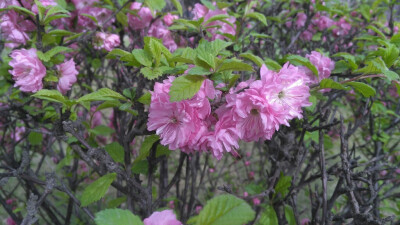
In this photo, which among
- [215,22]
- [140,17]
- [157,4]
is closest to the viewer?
[157,4]

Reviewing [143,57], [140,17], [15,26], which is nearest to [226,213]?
[143,57]

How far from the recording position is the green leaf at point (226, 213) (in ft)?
1.87

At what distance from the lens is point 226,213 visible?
1.91 ft

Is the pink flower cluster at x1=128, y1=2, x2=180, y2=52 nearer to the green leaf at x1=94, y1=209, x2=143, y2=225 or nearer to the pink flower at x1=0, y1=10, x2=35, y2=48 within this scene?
the pink flower at x1=0, y1=10, x2=35, y2=48

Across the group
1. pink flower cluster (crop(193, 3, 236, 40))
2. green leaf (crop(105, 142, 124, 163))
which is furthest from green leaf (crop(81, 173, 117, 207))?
pink flower cluster (crop(193, 3, 236, 40))

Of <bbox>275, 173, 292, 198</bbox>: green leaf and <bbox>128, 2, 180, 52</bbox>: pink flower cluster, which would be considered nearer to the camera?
<bbox>275, 173, 292, 198</bbox>: green leaf

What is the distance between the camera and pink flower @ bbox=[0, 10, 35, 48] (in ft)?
4.31

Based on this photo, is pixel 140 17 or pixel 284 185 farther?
pixel 140 17

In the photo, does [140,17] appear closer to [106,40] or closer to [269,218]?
[106,40]

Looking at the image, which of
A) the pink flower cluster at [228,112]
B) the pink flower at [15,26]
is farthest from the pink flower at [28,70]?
the pink flower cluster at [228,112]

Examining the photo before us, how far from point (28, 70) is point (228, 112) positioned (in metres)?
0.90

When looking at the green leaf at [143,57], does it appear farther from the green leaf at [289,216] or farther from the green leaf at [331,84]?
the green leaf at [289,216]

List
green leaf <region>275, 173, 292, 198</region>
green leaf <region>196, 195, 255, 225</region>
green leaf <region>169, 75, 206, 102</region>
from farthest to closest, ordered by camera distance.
→ green leaf <region>275, 173, 292, 198</region>
green leaf <region>169, 75, 206, 102</region>
green leaf <region>196, 195, 255, 225</region>

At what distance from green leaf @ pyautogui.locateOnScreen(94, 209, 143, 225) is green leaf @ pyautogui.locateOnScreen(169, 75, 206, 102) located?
28 centimetres
